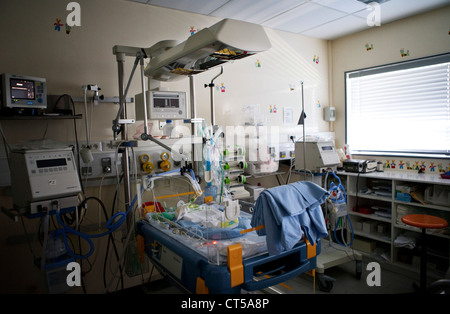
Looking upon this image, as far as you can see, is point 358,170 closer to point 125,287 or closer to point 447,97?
point 447,97

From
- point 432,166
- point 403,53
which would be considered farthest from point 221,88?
point 432,166

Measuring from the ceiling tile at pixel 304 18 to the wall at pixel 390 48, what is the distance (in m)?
0.73

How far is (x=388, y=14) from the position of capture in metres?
3.39

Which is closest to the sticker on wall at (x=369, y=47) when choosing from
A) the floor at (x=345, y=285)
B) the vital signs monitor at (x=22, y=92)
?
the floor at (x=345, y=285)

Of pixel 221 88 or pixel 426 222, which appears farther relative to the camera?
pixel 221 88

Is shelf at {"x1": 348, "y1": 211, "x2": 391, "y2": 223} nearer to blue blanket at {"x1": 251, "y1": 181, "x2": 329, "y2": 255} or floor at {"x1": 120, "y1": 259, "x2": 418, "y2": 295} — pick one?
floor at {"x1": 120, "y1": 259, "x2": 418, "y2": 295}

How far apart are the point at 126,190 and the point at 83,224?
60 centimetres

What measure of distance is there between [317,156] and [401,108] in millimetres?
1368

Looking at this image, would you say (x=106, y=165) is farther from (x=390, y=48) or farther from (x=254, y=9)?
(x=390, y=48)

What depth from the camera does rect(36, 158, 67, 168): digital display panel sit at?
1727 mm

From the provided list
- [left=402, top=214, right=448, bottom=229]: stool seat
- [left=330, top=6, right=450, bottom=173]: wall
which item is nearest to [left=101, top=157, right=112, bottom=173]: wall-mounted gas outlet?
[left=402, top=214, right=448, bottom=229]: stool seat

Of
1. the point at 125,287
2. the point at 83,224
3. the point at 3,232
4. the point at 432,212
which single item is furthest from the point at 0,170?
the point at 432,212

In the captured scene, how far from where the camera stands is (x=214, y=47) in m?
1.54

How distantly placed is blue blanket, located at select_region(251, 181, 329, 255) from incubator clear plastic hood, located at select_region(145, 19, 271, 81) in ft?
2.39
